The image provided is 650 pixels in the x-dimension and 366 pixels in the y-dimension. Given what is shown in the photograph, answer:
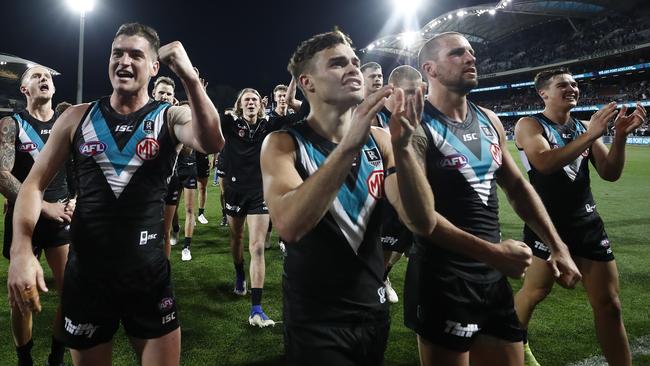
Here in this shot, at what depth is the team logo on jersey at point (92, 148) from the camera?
2.58 meters

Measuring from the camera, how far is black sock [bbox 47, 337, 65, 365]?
366 cm

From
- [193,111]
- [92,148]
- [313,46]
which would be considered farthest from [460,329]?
[92,148]

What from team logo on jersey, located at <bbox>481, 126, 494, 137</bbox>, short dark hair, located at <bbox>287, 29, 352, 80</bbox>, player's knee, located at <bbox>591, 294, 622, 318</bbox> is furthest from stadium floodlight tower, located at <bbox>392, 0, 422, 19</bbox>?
short dark hair, located at <bbox>287, 29, 352, 80</bbox>

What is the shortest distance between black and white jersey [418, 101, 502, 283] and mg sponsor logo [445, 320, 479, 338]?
295 mm

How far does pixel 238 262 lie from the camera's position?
18.8ft

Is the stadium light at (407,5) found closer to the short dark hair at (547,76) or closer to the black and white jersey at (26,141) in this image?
the short dark hair at (547,76)

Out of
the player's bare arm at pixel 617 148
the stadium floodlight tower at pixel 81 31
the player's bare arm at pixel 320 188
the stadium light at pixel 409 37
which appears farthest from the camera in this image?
the stadium light at pixel 409 37

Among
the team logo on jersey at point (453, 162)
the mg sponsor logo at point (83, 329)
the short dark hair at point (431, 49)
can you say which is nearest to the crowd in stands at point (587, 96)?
the short dark hair at point (431, 49)

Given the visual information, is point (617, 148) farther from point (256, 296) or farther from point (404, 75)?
point (256, 296)

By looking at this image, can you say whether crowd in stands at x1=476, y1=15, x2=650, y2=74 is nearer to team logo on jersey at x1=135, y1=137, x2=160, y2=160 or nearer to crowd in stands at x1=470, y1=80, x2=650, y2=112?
crowd in stands at x1=470, y1=80, x2=650, y2=112

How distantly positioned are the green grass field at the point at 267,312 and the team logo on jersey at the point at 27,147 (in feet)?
5.92

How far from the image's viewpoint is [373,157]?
2281 mm

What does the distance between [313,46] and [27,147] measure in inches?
130

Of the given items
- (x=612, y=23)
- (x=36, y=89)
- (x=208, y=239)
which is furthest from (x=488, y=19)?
(x=36, y=89)
